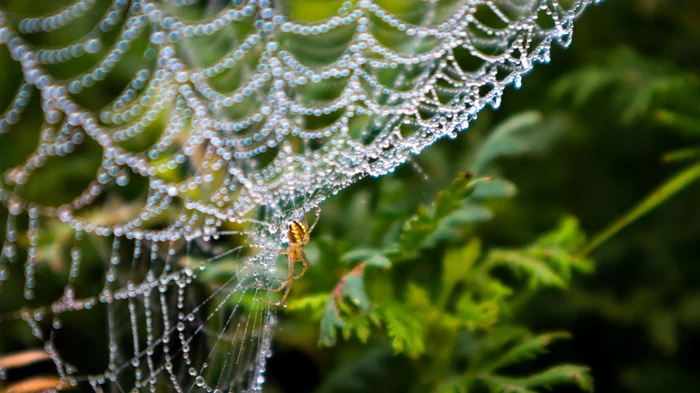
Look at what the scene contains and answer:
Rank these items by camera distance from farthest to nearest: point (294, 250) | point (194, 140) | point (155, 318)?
point (194, 140)
point (155, 318)
point (294, 250)

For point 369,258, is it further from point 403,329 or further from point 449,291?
point 449,291

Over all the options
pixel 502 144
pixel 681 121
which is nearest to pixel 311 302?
pixel 502 144

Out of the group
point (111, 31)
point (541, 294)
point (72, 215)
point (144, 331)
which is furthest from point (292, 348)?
point (111, 31)

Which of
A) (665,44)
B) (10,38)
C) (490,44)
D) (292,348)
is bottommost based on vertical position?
(292,348)

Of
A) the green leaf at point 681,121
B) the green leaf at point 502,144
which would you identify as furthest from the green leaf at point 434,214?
the green leaf at point 681,121

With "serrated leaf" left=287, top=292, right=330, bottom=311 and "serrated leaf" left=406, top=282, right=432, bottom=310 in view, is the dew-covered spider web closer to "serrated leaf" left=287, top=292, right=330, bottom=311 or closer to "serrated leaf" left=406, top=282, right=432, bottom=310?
"serrated leaf" left=287, top=292, right=330, bottom=311

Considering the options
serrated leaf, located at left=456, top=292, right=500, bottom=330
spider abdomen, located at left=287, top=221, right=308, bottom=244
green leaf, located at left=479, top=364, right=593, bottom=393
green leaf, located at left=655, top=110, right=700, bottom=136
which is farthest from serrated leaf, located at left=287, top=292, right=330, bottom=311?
green leaf, located at left=655, top=110, right=700, bottom=136

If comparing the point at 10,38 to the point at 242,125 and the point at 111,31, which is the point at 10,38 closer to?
the point at 111,31
